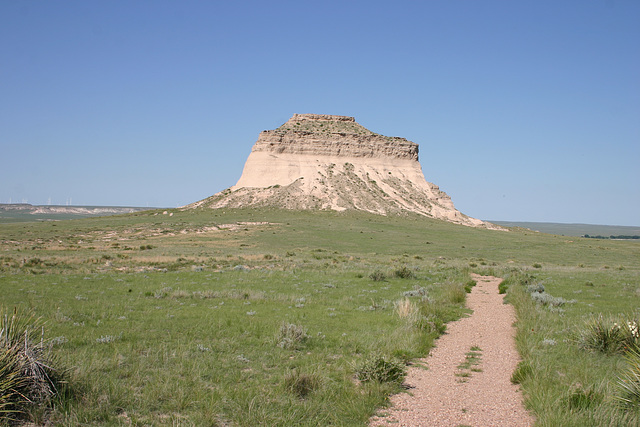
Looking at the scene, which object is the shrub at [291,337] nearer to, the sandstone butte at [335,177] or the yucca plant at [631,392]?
the yucca plant at [631,392]

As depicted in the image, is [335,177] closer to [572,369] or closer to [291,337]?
[291,337]

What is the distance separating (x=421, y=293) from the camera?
1950 centimetres

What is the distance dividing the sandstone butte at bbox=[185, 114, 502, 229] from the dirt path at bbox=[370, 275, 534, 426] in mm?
75564

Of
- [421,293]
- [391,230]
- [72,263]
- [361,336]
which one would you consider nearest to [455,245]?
[391,230]

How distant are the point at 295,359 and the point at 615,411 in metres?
5.76

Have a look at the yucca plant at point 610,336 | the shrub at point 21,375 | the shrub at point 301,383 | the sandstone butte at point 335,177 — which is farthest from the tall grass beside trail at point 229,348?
the sandstone butte at point 335,177

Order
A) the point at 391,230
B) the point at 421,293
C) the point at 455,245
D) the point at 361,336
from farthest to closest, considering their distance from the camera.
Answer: the point at 391,230 < the point at 455,245 < the point at 421,293 < the point at 361,336

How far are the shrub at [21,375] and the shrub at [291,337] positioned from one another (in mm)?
4979

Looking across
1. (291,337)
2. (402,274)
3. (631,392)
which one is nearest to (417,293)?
(402,274)

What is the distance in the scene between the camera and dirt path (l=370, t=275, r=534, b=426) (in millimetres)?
7055

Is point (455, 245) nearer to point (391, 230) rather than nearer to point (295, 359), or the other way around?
point (391, 230)

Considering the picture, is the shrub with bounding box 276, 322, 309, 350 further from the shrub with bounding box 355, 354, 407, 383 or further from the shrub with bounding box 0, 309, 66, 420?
the shrub with bounding box 0, 309, 66, 420

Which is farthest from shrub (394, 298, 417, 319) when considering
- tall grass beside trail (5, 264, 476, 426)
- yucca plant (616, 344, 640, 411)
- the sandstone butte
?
the sandstone butte

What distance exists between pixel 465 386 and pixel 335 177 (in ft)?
301
